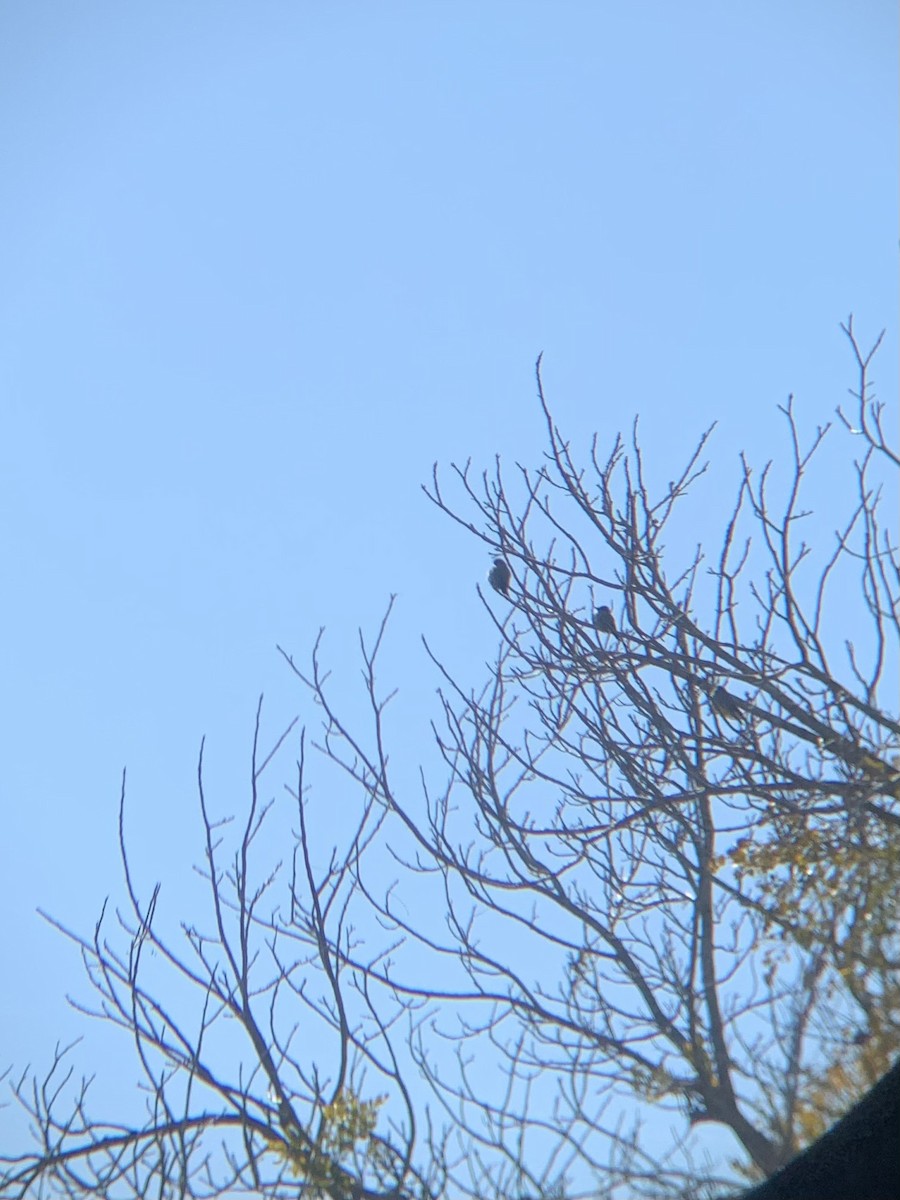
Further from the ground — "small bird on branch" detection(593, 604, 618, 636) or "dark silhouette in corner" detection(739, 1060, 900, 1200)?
"small bird on branch" detection(593, 604, 618, 636)

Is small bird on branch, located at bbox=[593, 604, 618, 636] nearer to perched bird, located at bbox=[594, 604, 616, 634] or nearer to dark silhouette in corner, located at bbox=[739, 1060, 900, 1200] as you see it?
perched bird, located at bbox=[594, 604, 616, 634]

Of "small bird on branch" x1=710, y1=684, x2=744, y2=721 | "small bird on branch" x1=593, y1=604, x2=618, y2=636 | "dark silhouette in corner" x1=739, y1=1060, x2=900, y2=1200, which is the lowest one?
"dark silhouette in corner" x1=739, y1=1060, x2=900, y2=1200

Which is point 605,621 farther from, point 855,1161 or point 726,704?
point 855,1161

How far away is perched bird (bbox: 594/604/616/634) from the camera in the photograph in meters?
4.31

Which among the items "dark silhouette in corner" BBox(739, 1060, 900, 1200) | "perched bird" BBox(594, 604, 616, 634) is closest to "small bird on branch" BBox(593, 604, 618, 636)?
"perched bird" BBox(594, 604, 616, 634)

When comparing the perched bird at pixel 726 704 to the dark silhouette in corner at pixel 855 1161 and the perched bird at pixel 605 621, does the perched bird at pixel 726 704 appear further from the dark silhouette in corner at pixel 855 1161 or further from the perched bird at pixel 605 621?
the dark silhouette in corner at pixel 855 1161

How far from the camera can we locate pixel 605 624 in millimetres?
4469

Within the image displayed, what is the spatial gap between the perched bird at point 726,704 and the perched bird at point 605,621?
1.76ft

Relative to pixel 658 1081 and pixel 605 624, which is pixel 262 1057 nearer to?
pixel 605 624

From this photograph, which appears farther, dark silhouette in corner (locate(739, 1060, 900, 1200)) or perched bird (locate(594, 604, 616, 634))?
perched bird (locate(594, 604, 616, 634))

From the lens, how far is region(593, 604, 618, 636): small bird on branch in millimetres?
4305

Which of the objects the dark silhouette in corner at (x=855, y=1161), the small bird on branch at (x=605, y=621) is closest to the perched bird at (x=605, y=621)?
the small bird on branch at (x=605, y=621)

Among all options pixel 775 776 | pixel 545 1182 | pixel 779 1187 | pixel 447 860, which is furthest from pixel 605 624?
pixel 545 1182

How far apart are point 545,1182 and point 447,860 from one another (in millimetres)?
1860
